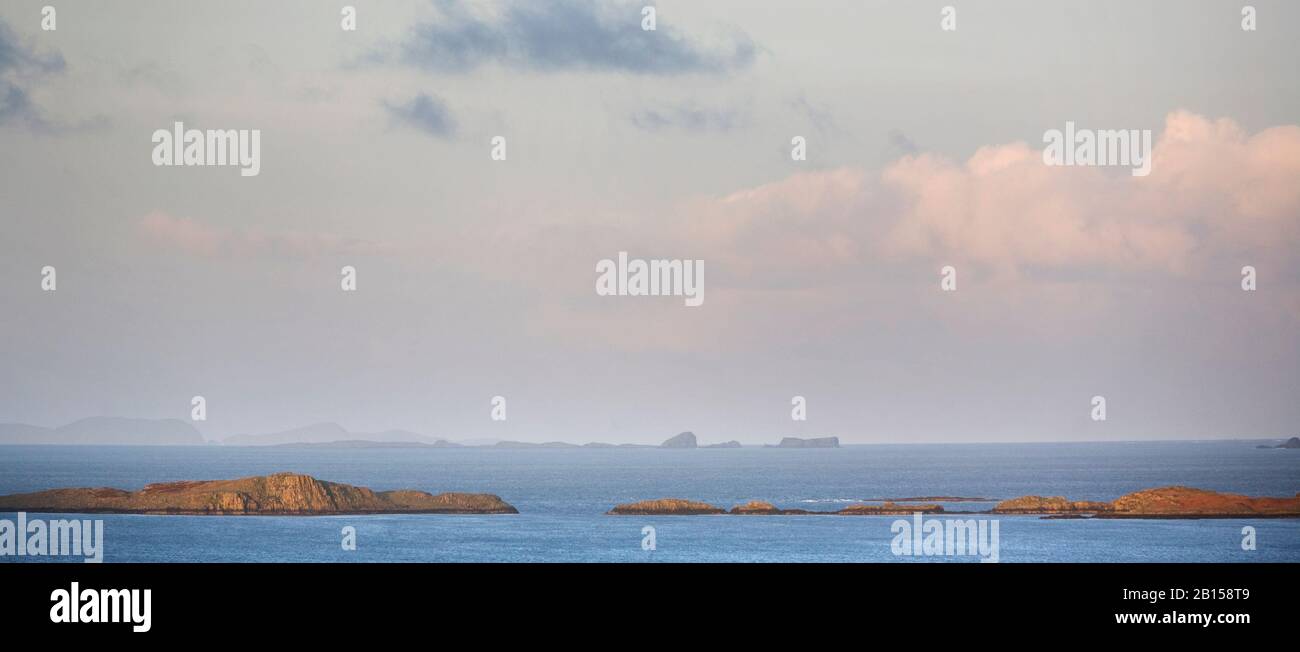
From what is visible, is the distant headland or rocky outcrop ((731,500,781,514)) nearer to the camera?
the distant headland

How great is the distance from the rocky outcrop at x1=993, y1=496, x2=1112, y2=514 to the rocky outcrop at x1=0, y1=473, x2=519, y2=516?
190ft

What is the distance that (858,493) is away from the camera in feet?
576

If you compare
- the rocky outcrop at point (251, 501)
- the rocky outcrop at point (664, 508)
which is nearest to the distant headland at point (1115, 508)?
the rocky outcrop at point (664, 508)

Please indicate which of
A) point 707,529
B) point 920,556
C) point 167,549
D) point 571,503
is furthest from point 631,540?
point 571,503

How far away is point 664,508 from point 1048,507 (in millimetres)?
44229

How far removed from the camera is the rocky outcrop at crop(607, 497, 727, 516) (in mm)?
133500
